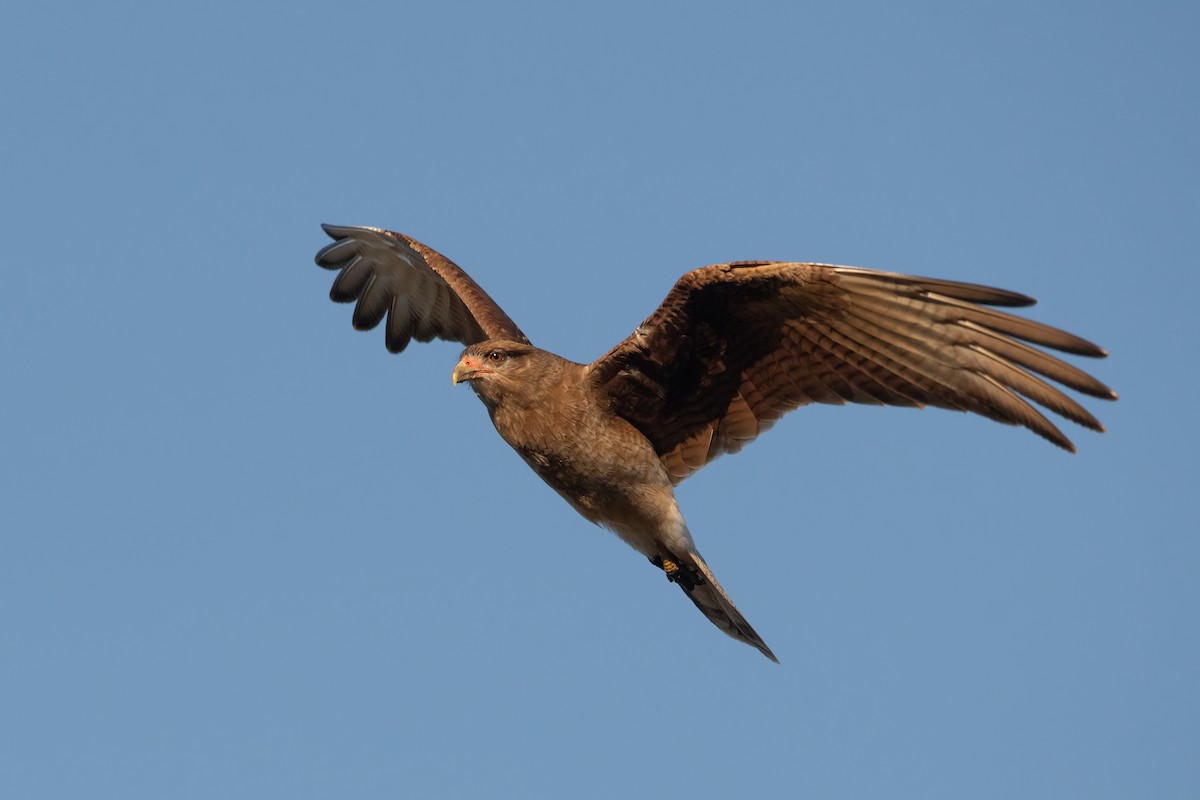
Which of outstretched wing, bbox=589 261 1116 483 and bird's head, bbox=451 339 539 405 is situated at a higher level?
bird's head, bbox=451 339 539 405

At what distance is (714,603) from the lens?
35.4 ft

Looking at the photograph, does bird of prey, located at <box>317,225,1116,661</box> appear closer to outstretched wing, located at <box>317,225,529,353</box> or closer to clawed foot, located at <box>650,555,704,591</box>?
clawed foot, located at <box>650,555,704,591</box>

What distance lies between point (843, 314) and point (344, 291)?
6.01 metres

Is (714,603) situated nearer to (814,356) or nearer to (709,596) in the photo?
(709,596)

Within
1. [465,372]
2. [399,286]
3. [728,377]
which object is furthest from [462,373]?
[399,286]

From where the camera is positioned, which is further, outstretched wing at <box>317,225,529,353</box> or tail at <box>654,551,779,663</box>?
outstretched wing at <box>317,225,529,353</box>

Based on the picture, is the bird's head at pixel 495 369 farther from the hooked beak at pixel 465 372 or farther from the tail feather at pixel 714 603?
the tail feather at pixel 714 603

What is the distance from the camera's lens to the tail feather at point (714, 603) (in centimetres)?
1059

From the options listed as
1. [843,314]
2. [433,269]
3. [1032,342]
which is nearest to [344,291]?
[433,269]

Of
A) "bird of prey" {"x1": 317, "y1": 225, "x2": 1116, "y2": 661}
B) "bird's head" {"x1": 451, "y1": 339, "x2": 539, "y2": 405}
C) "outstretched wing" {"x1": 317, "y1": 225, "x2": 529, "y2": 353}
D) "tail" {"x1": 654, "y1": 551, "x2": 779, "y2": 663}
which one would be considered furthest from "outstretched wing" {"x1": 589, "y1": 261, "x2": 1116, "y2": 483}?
"outstretched wing" {"x1": 317, "y1": 225, "x2": 529, "y2": 353}

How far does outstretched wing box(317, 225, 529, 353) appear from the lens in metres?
13.0

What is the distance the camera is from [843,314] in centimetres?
934

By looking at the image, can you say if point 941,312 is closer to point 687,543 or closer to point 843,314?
point 843,314

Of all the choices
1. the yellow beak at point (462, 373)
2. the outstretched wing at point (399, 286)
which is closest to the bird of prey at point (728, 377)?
the yellow beak at point (462, 373)
